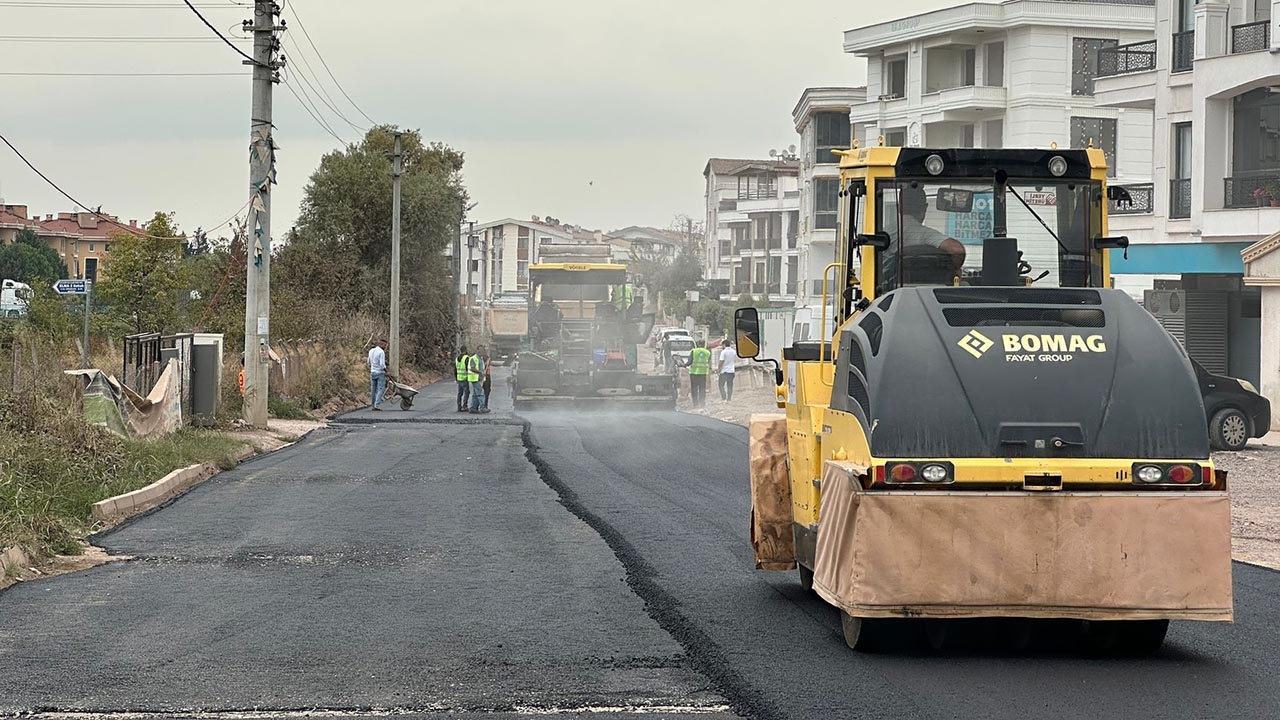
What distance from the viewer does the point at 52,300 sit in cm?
2991

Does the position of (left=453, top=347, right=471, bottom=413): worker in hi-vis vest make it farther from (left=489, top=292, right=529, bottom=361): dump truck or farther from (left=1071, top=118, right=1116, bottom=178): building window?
(left=489, top=292, right=529, bottom=361): dump truck

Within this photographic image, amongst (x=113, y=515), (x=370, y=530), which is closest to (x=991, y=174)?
(x=370, y=530)

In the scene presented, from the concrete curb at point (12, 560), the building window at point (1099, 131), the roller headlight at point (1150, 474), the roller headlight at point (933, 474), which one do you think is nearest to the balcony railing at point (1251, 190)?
the building window at point (1099, 131)

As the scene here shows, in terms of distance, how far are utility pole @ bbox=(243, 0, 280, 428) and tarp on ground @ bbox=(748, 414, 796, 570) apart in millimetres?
18642

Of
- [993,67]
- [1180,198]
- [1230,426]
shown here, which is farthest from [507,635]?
[993,67]

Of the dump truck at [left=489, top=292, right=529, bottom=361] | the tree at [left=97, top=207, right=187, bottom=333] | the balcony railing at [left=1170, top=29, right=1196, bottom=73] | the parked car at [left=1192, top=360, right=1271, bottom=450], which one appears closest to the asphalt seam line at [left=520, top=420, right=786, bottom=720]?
the parked car at [left=1192, top=360, right=1271, bottom=450]

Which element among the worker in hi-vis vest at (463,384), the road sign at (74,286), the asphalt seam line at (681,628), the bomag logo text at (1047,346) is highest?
the road sign at (74,286)

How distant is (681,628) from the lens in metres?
8.32

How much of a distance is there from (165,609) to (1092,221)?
237 inches

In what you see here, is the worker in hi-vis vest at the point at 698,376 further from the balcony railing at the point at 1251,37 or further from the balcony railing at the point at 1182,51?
the balcony railing at the point at 1251,37

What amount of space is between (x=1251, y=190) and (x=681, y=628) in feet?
78.2

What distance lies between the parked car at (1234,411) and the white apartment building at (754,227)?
174 ft

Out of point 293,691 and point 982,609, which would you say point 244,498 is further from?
point 982,609

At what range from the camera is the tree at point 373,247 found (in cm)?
5341
